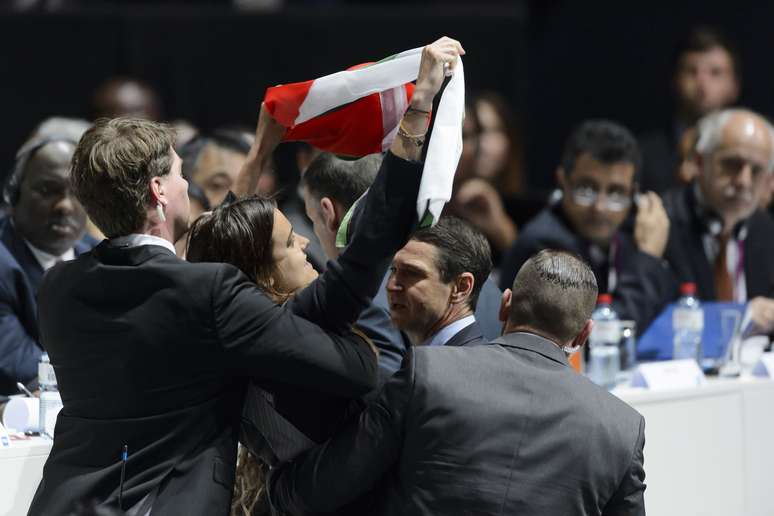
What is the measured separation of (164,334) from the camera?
87.3 inches

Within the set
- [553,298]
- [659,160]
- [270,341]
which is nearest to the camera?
[270,341]

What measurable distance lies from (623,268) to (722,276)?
1.37 feet

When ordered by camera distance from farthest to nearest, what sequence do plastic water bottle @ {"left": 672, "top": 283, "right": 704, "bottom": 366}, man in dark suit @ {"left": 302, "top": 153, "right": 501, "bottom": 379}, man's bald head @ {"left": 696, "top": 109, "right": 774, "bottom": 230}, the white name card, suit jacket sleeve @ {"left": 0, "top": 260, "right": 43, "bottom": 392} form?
man's bald head @ {"left": 696, "top": 109, "right": 774, "bottom": 230}
plastic water bottle @ {"left": 672, "top": 283, "right": 704, "bottom": 366}
the white name card
suit jacket sleeve @ {"left": 0, "top": 260, "right": 43, "bottom": 392}
man in dark suit @ {"left": 302, "top": 153, "right": 501, "bottom": 379}

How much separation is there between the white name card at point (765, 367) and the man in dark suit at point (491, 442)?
1427 mm

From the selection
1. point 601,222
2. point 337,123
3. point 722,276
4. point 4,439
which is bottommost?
point 722,276

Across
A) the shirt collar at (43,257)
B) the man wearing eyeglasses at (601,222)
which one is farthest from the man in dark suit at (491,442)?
the man wearing eyeglasses at (601,222)

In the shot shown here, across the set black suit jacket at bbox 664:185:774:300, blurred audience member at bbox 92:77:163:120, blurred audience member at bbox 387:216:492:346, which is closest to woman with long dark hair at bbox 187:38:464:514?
blurred audience member at bbox 387:216:492:346

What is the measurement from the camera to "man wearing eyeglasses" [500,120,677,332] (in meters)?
4.48

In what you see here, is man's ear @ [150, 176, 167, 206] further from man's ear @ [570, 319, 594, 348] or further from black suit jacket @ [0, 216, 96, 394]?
black suit jacket @ [0, 216, 96, 394]

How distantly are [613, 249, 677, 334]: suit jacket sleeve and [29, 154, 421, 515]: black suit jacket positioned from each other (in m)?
2.20

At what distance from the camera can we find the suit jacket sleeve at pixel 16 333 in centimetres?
330

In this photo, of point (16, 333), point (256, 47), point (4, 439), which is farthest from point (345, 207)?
point (256, 47)

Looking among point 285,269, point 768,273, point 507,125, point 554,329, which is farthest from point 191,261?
point 507,125

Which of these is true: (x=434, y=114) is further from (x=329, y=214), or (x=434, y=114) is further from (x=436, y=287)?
(x=329, y=214)
